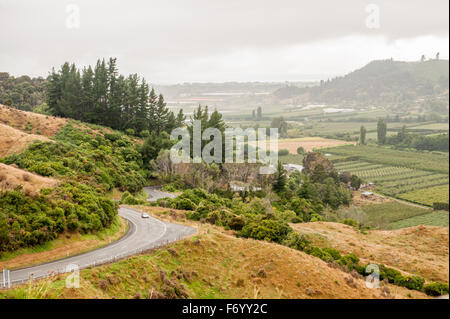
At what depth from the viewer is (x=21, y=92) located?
254 ft

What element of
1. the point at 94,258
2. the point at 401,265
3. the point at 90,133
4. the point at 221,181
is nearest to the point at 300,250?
the point at 401,265

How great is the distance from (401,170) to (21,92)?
241 ft

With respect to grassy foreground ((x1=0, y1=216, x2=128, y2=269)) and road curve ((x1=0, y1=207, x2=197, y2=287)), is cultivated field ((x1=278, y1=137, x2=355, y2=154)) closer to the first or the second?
road curve ((x1=0, y1=207, x2=197, y2=287))

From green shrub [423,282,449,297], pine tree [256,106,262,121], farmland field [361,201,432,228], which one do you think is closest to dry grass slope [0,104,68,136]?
farmland field [361,201,432,228]

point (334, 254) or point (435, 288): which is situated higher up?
point (334, 254)

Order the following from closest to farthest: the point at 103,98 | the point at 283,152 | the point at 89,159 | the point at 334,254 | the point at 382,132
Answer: the point at 334,254 → the point at 89,159 → the point at 103,98 → the point at 382,132 → the point at 283,152

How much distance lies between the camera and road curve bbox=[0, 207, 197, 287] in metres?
17.8

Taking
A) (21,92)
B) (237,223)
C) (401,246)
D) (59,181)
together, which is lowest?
(401,246)

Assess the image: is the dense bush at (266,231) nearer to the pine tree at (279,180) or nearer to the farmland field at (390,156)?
the farmland field at (390,156)

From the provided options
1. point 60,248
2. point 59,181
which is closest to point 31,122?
point 59,181

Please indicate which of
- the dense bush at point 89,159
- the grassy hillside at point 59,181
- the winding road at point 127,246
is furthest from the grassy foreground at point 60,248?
the dense bush at point 89,159

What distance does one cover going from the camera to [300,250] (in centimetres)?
2492

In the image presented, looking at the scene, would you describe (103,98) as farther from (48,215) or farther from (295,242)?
(295,242)
